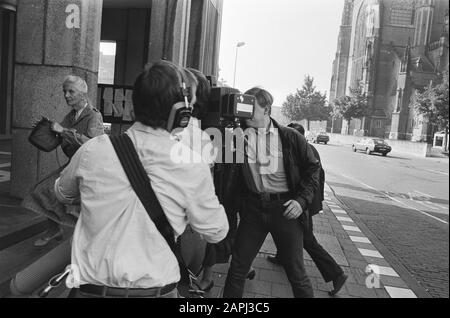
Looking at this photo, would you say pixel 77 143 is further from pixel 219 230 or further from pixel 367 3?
pixel 367 3

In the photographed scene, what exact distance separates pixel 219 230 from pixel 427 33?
1270 mm

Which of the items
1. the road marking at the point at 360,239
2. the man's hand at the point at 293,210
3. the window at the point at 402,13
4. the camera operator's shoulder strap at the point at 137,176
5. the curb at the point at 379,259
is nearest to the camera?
the camera operator's shoulder strap at the point at 137,176

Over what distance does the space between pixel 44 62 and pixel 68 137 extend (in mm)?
2854

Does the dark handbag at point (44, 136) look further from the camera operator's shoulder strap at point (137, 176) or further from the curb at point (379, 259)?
the curb at point (379, 259)

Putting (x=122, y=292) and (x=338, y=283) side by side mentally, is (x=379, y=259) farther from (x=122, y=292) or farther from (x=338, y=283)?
(x=122, y=292)

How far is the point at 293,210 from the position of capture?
238 cm

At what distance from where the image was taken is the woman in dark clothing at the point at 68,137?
2.55 meters

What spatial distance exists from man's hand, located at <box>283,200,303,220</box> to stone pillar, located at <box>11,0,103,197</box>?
3.40m

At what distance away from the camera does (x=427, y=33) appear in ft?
5.91

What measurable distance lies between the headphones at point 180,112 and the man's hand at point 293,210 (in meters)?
1.17

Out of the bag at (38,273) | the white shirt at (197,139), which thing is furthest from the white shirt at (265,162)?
the bag at (38,273)

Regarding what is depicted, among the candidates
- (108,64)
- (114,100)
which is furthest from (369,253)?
(108,64)

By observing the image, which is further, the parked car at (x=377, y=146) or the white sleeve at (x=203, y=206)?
the parked car at (x=377, y=146)

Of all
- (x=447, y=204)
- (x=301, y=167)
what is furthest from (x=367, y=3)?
(x=447, y=204)
